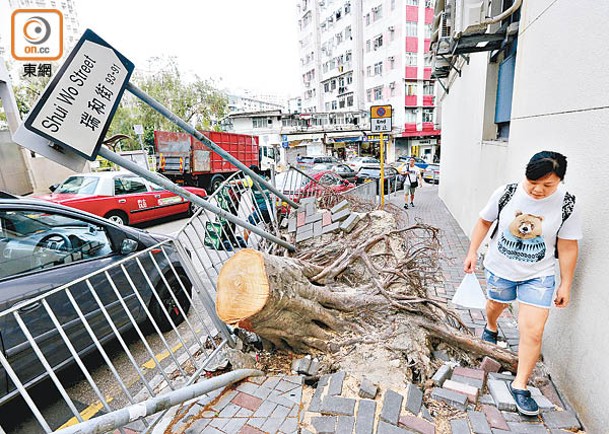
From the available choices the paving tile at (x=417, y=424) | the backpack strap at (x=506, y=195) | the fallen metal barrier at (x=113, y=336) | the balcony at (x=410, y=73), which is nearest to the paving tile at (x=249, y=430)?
the fallen metal barrier at (x=113, y=336)

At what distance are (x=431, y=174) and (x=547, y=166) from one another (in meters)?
19.9

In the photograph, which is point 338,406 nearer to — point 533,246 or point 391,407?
point 391,407

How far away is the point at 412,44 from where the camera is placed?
29047 mm

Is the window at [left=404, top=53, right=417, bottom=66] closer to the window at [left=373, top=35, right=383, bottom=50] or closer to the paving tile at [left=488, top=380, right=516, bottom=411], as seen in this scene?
the window at [left=373, top=35, right=383, bottom=50]

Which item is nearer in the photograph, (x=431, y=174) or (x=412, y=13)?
(x=431, y=174)

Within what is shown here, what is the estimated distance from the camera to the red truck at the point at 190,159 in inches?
558

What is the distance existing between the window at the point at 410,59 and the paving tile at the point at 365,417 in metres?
32.1

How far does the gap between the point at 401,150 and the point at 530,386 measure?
106ft

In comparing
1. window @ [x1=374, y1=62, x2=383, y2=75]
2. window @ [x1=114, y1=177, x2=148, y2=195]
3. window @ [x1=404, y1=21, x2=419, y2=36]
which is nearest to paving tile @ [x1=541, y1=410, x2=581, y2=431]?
window @ [x1=114, y1=177, x2=148, y2=195]

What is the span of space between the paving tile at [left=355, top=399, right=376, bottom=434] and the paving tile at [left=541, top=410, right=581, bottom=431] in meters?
1.12

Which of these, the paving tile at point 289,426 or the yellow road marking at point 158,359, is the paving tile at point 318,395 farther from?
the yellow road marking at point 158,359

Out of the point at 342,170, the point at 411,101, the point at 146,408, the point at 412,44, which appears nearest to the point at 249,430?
the point at 146,408

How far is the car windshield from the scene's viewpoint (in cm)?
801

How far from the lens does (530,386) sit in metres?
2.44
